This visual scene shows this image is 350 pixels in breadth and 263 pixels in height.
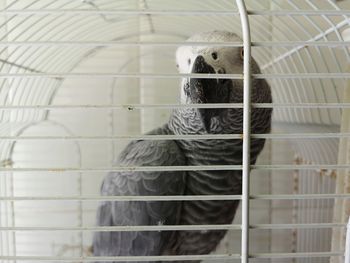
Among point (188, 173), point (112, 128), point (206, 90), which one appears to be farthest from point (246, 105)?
point (112, 128)

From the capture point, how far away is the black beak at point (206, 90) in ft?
2.53

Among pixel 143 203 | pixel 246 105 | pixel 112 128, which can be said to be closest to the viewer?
pixel 246 105

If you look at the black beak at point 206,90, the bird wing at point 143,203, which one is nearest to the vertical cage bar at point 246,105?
the black beak at point 206,90

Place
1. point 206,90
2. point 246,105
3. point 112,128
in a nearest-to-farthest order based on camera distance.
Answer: point 246,105 < point 206,90 < point 112,128

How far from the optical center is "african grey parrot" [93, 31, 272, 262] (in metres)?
0.88

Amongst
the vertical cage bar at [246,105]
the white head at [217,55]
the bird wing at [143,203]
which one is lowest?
the bird wing at [143,203]

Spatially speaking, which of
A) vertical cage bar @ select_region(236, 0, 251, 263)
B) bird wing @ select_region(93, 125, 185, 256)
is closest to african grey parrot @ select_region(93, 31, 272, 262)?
bird wing @ select_region(93, 125, 185, 256)

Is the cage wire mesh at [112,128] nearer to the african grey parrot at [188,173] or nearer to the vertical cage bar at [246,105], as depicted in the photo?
the african grey parrot at [188,173]

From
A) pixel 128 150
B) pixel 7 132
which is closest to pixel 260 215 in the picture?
pixel 128 150

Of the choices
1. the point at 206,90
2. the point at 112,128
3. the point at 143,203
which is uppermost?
the point at 206,90

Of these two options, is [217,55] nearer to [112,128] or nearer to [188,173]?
[188,173]

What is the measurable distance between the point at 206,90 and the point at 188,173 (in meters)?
0.30

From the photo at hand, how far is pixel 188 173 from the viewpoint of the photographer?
1.00 m

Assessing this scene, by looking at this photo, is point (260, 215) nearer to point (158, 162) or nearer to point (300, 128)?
point (300, 128)
